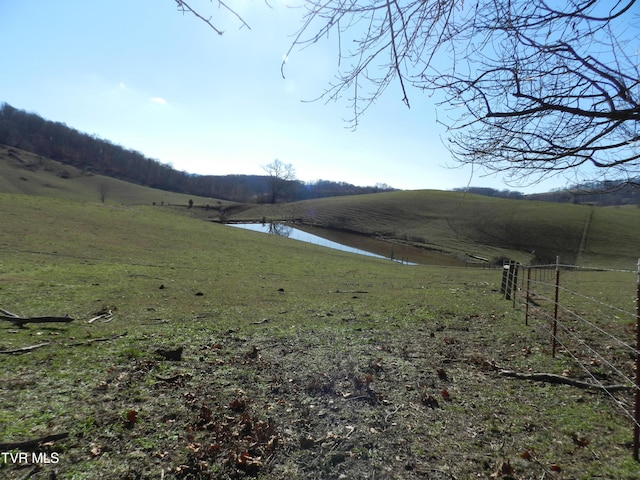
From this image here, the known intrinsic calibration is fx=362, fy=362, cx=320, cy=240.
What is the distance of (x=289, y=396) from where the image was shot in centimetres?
424

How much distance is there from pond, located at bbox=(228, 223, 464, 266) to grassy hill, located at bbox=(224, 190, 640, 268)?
2468 mm

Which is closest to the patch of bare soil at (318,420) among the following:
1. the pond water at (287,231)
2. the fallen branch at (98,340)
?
the fallen branch at (98,340)

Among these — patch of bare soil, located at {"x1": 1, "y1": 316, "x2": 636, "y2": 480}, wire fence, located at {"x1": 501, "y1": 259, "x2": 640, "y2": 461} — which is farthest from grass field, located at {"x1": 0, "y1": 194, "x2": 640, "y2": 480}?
wire fence, located at {"x1": 501, "y1": 259, "x2": 640, "y2": 461}

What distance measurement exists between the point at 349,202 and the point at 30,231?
214 feet

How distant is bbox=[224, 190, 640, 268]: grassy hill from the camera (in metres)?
47.6

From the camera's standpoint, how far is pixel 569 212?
2375 inches

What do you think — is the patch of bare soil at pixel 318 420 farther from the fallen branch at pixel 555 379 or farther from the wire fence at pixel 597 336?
the wire fence at pixel 597 336

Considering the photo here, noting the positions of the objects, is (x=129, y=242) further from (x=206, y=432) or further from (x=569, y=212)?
(x=569, y=212)

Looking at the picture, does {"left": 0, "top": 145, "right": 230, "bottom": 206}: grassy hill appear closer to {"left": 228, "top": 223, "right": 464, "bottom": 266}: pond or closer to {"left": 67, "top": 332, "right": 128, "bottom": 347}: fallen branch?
{"left": 228, "top": 223, "right": 464, "bottom": 266}: pond

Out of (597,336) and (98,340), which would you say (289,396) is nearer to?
(98,340)

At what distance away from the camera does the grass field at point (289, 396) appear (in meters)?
3.09

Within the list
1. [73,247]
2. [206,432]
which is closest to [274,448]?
[206,432]

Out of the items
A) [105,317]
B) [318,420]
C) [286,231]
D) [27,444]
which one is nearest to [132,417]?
[27,444]

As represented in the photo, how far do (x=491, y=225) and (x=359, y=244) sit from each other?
2182 cm
